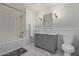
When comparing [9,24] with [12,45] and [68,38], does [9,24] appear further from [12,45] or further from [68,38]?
[68,38]

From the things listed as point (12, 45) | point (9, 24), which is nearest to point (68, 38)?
point (12, 45)

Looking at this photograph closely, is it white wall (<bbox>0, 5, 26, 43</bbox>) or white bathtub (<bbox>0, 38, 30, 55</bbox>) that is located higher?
white wall (<bbox>0, 5, 26, 43</bbox>)

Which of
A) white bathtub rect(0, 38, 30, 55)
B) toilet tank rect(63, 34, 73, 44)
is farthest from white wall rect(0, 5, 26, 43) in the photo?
toilet tank rect(63, 34, 73, 44)

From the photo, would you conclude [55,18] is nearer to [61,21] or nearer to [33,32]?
[61,21]

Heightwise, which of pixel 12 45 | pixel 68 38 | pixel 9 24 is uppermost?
pixel 9 24

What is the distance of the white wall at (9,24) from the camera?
2250 mm

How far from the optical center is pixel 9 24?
8.18ft

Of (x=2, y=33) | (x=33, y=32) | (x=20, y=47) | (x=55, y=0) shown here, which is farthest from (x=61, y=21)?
(x=2, y=33)

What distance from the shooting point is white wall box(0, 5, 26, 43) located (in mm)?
2250

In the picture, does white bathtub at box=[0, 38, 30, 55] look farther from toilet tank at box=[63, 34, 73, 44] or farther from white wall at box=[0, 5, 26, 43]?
toilet tank at box=[63, 34, 73, 44]

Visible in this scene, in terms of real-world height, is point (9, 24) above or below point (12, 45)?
above

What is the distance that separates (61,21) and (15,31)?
176 centimetres

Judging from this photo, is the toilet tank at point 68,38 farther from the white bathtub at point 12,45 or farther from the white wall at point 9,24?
the white wall at point 9,24

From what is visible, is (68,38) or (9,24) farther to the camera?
(9,24)
